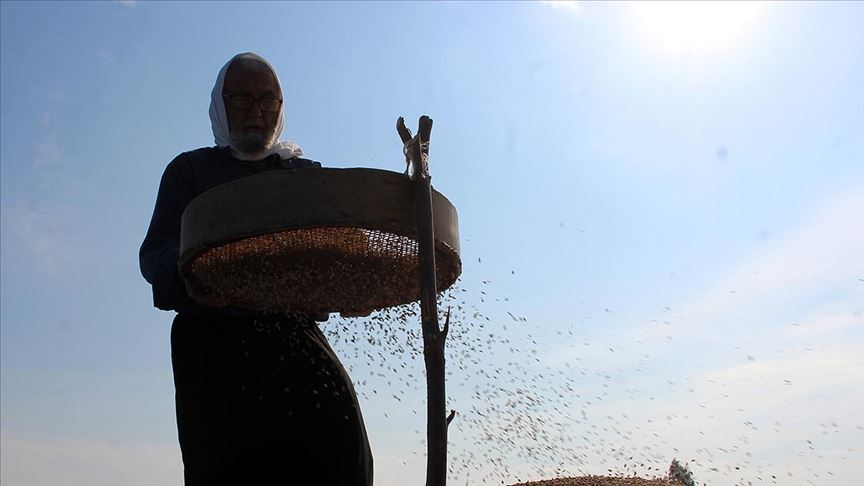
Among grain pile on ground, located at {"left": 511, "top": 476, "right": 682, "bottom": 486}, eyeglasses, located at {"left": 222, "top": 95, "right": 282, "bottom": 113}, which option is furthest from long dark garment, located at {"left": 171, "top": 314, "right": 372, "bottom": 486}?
grain pile on ground, located at {"left": 511, "top": 476, "right": 682, "bottom": 486}

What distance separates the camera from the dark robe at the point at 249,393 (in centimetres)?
219

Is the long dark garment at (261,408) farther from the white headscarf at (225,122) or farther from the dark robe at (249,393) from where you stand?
the white headscarf at (225,122)

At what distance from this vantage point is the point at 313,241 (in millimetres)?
2162

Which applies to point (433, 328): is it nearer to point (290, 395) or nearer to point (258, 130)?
point (290, 395)

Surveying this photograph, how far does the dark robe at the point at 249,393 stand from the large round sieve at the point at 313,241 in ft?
0.33

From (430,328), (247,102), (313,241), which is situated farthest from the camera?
(247,102)

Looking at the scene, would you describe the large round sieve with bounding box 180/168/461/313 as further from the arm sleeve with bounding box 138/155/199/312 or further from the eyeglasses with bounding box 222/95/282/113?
the eyeglasses with bounding box 222/95/282/113

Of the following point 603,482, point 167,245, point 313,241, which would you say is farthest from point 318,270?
point 603,482

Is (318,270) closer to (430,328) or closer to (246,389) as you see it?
(246,389)

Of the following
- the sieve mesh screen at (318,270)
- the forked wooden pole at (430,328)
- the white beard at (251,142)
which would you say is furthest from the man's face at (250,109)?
the forked wooden pole at (430,328)

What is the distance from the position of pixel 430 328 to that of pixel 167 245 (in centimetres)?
95

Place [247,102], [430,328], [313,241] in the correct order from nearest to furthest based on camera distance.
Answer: [430,328] → [313,241] → [247,102]

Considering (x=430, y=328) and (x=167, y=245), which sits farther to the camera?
(x=167, y=245)

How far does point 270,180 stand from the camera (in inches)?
71.4
